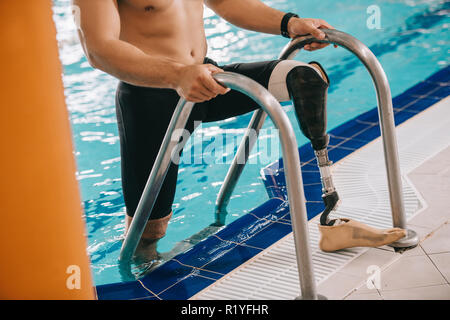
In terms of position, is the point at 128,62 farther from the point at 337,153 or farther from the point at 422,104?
the point at 422,104

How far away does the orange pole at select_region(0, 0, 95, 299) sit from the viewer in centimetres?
124

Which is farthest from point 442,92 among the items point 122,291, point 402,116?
point 122,291

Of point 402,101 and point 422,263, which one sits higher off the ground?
point 402,101

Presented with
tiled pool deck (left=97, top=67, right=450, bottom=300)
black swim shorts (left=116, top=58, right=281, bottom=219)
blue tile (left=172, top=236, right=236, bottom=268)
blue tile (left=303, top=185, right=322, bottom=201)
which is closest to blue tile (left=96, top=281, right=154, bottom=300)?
tiled pool deck (left=97, top=67, right=450, bottom=300)

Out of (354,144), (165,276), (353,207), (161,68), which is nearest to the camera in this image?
(161,68)

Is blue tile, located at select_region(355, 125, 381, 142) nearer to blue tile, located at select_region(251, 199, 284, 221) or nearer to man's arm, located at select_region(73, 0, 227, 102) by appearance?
blue tile, located at select_region(251, 199, 284, 221)

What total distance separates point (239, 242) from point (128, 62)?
119 centimetres

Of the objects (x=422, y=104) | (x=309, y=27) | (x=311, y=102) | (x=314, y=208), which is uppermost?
(x=309, y=27)

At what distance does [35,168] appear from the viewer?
1294mm

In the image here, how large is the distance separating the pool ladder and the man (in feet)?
0.34

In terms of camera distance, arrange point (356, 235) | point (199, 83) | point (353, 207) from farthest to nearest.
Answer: point (353, 207) < point (356, 235) < point (199, 83)

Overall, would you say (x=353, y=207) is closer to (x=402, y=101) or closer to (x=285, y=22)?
(x=285, y=22)

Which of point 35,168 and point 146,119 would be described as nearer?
point 35,168
